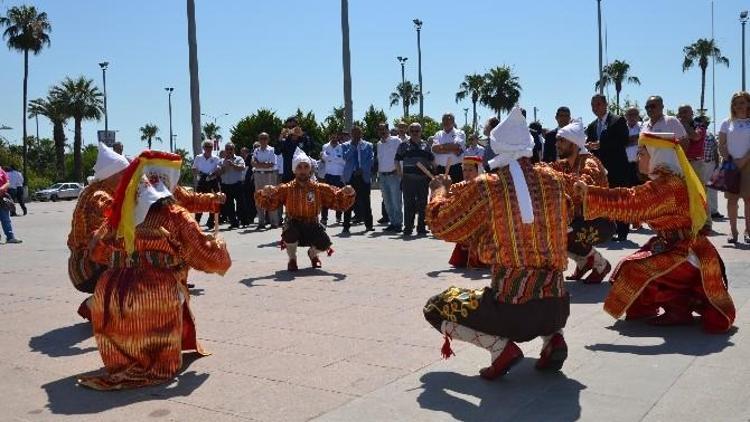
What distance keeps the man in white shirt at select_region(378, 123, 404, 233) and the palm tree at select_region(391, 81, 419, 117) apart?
2856 inches

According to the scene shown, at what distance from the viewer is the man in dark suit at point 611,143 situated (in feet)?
35.1

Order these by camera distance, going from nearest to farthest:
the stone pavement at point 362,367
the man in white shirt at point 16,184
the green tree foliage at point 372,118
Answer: the stone pavement at point 362,367 → the man in white shirt at point 16,184 → the green tree foliage at point 372,118

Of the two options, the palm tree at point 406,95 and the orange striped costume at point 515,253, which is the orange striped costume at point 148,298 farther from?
the palm tree at point 406,95

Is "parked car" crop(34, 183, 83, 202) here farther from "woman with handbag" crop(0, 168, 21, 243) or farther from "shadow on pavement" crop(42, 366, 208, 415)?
"shadow on pavement" crop(42, 366, 208, 415)

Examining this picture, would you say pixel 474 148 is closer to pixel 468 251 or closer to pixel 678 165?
pixel 468 251

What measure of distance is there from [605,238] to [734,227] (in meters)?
3.31

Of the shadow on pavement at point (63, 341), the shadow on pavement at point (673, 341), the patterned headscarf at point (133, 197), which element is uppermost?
the patterned headscarf at point (133, 197)

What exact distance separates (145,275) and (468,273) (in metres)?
4.53

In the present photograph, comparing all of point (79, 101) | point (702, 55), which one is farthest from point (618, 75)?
point (79, 101)

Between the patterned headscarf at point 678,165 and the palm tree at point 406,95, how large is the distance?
80900 mm

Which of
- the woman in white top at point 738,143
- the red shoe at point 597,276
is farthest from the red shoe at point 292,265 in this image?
the woman in white top at point 738,143

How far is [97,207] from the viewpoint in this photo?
6.37 meters

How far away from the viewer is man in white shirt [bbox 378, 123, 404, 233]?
14.1m

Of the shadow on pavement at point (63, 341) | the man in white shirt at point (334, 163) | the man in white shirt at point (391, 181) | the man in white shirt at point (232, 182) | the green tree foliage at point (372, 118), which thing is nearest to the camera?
the shadow on pavement at point (63, 341)
